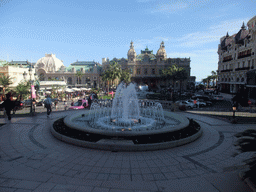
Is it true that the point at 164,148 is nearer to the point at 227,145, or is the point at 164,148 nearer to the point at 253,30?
the point at 227,145

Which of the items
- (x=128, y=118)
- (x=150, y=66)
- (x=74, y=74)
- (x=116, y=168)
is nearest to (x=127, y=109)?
(x=128, y=118)

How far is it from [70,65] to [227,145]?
87125 millimetres

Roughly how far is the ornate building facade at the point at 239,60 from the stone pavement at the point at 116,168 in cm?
3625

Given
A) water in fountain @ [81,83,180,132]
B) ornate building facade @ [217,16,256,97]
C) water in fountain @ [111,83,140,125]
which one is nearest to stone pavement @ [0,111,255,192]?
water in fountain @ [81,83,180,132]

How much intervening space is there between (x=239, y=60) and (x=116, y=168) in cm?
4777

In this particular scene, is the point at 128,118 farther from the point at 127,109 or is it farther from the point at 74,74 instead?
the point at 74,74

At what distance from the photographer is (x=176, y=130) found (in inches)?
371

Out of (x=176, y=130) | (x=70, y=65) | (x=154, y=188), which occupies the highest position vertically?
(x=70, y=65)

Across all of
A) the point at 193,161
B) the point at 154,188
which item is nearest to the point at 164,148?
the point at 193,161

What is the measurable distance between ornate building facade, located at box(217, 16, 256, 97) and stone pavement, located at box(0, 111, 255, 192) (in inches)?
1427

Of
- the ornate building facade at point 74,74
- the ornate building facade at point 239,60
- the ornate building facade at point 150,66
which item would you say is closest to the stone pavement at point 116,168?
the ornate building facade at point 239,60

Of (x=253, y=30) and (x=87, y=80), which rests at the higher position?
(x=253, y=30)

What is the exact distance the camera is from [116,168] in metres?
6.09

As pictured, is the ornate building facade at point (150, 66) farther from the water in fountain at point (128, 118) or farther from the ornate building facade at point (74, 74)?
the water in fountain at point (128, 118)
